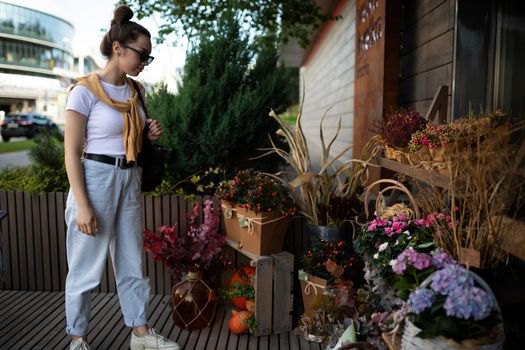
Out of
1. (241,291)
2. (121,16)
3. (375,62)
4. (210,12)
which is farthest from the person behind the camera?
(210,12)

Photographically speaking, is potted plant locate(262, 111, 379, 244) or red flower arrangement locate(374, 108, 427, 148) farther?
potted plant locate(262, 111, 379, 244)

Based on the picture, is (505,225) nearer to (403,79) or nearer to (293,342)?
(293,342)

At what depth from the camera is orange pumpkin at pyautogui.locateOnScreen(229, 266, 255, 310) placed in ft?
9.52

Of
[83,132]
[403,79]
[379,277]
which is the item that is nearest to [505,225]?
[379,277]

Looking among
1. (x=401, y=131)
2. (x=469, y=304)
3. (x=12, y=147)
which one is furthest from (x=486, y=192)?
(x=12, y=147)

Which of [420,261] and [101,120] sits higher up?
[101,120]

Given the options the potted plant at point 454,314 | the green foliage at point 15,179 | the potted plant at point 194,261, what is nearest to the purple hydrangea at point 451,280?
the potted plant at point 454,314

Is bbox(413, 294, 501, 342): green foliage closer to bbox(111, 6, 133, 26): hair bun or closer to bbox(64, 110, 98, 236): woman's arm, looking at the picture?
bbox(64, 110, 98, 236): woman's arm

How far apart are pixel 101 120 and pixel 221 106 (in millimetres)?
1573

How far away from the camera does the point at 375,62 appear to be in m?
3.38

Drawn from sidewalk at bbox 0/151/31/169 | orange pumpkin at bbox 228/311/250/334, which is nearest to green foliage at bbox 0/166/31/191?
orange pumpkin at bbox 228/311/250/334

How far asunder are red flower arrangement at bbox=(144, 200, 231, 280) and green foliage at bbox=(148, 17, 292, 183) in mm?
620

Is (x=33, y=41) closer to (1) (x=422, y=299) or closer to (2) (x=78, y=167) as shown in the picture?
(2) (x=78, y=167)

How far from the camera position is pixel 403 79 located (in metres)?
3.53
